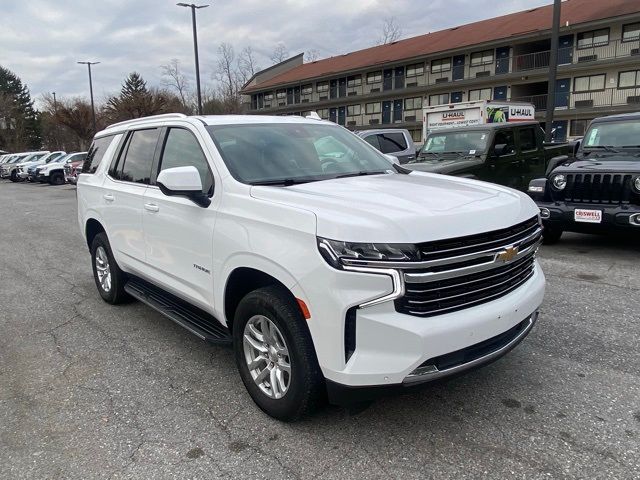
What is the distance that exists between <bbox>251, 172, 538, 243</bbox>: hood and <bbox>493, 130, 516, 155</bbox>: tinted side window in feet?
23.0

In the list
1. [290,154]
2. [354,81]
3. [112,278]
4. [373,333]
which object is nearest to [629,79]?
[354,81]

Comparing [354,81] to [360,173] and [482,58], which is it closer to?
[482,58]

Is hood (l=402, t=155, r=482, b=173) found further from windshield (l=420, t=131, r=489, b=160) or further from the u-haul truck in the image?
the u-haul truck

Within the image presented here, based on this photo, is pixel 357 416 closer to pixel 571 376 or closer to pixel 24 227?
pixel 571 376

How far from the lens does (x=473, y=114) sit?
19.4 m

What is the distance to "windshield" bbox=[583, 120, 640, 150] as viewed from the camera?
761cm

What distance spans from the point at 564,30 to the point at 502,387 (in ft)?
115

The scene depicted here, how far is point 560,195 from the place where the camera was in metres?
7.17

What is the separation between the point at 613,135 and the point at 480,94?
3273cm

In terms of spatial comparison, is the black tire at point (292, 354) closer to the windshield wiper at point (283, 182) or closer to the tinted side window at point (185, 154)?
the windshield wiper at point (283, 182)

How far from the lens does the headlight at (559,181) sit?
7.13 m

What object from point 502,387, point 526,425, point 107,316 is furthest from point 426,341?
point 107,316

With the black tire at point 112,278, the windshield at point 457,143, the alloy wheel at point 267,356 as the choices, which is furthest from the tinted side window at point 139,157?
the windshield at point 457,143

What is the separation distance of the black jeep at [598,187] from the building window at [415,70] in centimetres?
3569
